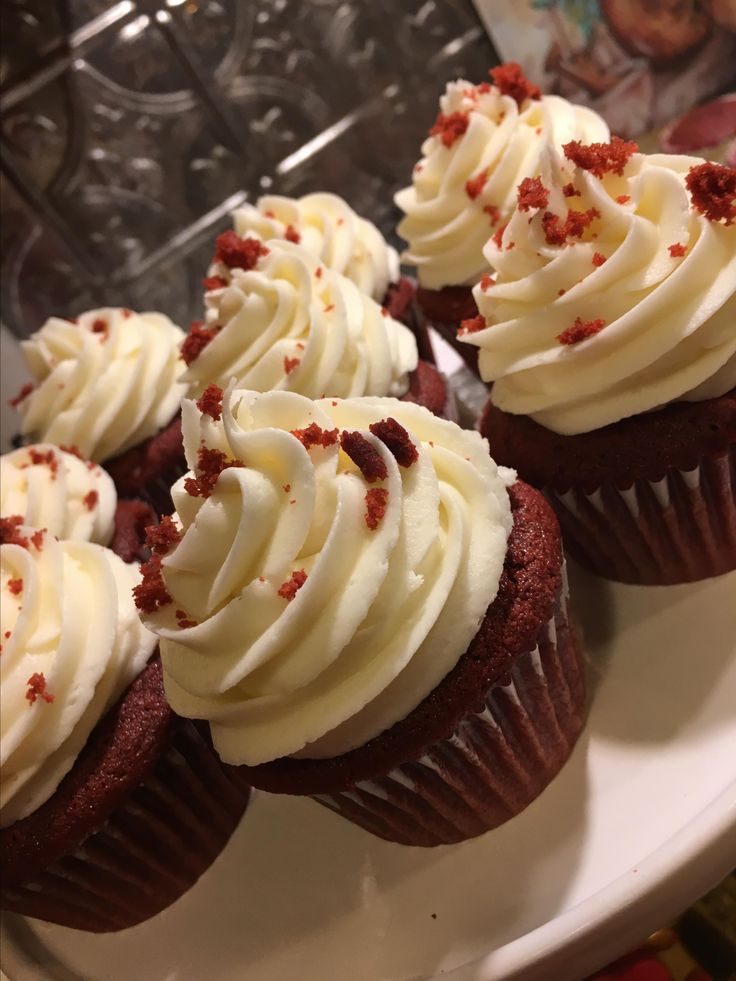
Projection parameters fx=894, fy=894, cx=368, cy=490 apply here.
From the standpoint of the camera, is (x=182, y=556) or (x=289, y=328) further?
(x=289, y=328)

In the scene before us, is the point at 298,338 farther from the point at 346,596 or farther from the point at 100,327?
the point at 346,596

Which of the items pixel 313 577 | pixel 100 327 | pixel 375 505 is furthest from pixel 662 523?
pixel 100 327

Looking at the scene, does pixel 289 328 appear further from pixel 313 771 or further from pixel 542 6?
pixel 542 6

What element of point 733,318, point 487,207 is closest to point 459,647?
point 733,318

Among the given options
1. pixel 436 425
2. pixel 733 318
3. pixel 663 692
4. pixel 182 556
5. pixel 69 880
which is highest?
pixel 182 556

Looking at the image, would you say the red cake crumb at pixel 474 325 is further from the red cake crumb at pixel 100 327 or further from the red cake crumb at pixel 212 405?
the red cake crumb at pixel 100 327

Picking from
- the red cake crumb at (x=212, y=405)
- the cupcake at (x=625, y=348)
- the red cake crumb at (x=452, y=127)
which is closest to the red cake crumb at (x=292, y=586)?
the red cake crumb at (x=212, y=405)
